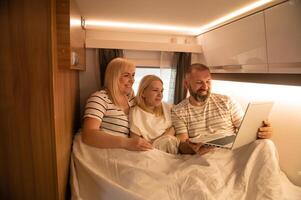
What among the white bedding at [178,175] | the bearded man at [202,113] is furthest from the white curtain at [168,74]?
the white bedding at [178,175]

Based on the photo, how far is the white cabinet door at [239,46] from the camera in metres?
1.55

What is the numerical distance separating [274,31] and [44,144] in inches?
56.7

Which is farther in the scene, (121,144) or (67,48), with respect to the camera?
(121,144)

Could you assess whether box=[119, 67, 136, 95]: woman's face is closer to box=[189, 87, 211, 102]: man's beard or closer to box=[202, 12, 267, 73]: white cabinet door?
box=[189, 87, 211, 102]: man's beard

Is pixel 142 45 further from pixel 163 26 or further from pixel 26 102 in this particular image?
pixel 26 102

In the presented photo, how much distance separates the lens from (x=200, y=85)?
1.72m

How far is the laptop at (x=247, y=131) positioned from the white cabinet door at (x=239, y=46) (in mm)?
359

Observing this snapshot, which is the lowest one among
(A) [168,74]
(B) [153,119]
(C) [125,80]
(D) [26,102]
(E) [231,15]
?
(B) [153,119]

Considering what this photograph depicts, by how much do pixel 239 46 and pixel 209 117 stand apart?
1.92 feet

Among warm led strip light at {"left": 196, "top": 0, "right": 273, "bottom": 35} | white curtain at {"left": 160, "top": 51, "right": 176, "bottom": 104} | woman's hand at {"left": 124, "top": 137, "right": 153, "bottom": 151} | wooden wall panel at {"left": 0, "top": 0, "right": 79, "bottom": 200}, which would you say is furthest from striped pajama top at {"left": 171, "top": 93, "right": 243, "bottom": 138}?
wooden wall panel at {"left": 0, "top": 0, "right": 79, "bottom": 200}

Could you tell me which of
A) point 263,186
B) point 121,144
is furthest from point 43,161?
point 263,186

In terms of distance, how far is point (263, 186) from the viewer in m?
1.21

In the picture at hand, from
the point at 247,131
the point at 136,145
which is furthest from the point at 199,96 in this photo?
the point at 136,145

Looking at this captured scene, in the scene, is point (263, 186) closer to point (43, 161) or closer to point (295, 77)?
point (295, 77)
